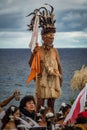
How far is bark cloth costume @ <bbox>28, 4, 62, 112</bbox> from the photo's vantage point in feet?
28.0

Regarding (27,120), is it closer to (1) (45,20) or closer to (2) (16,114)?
(2) (16,114)

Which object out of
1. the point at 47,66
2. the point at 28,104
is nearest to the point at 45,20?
the point at 47,66

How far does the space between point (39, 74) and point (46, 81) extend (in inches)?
5.1

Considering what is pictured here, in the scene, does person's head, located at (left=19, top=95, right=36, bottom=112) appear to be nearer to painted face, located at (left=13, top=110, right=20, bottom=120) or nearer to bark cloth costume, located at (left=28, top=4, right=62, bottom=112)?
painted face, located at (left=13, top=110, right=20, bottom=120)

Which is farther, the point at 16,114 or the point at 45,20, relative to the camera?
the point at 45,20

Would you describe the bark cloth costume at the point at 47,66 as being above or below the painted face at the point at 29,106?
above

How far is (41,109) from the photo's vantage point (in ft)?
28.0

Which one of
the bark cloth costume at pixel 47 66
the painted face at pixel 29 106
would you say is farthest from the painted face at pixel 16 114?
the bark cloth costume at pixel 47 66

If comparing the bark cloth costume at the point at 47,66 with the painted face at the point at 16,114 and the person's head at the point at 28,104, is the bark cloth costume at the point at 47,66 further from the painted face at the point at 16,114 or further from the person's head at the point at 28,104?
the painted face at the point at 16,114

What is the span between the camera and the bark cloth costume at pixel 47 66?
854 cm

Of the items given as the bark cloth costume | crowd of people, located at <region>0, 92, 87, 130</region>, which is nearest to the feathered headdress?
the bark cloth costume

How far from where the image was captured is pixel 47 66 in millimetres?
→ 8586

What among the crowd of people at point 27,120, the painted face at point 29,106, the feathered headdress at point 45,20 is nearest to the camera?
the crowd of people at point 27,120

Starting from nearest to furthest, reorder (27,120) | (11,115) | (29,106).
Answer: (11,115) < (27,120) < (29,106)
